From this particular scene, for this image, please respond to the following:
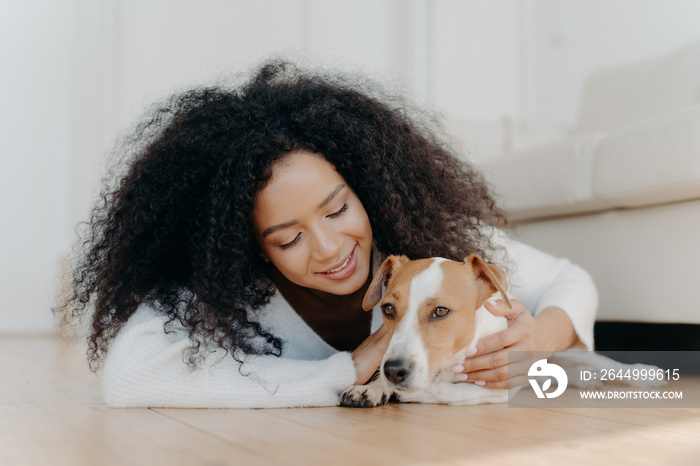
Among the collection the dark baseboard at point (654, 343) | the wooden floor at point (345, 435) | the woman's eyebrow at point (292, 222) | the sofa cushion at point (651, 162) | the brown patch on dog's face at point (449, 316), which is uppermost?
the sofa cushion at point (651, 162)

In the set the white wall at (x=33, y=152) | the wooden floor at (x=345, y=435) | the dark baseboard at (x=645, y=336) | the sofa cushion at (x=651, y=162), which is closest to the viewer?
the wooden floor at (x=345, y=435)

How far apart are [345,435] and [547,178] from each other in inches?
51.3

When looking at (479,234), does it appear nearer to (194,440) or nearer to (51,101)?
(194,440)

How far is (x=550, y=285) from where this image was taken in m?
1.78

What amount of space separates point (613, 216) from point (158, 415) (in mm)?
1388

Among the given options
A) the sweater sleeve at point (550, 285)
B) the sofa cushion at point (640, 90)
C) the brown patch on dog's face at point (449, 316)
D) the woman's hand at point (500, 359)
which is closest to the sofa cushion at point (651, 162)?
the sweater sleeve at point (550, 285)

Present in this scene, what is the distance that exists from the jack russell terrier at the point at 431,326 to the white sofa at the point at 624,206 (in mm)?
622

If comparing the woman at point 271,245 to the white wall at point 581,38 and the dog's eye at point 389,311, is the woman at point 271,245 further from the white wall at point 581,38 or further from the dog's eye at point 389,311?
the white wall at point 581,38

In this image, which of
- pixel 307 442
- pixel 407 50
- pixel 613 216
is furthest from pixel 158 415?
pixel 407 50

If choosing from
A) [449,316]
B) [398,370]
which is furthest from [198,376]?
[449,316]

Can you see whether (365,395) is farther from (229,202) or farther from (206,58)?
(206,58)

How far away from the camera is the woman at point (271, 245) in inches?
52.8

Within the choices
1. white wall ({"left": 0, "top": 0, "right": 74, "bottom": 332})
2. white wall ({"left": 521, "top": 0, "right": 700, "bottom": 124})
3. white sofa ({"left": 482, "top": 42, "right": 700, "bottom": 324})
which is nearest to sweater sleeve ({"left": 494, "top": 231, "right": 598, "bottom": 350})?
white sofa ({"left": 482, "top": 42, "right": 700, "bottom": 324})

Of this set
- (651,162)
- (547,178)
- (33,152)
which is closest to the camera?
(651,162)
